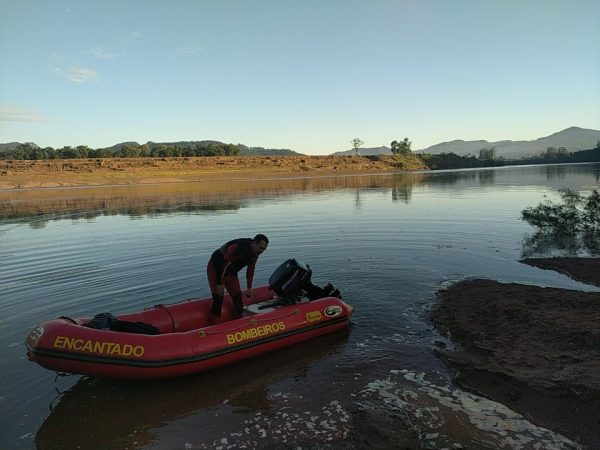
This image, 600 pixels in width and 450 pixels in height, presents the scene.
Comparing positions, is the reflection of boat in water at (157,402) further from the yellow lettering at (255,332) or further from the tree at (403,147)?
the tree at (403,147)

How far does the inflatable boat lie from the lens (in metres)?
6.45

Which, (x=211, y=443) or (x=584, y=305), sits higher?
(x=584, y=305)

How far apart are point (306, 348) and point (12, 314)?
7.16 metres

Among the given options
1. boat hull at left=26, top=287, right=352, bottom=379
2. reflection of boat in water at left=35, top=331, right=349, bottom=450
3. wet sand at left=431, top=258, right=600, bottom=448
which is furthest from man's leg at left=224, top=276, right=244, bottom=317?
wet sand at left=431, top=258, right=600, bottom=448

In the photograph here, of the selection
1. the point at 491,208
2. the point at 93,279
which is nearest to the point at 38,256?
the point at 93,279

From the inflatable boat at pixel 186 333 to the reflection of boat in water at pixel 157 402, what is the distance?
10.0 inches

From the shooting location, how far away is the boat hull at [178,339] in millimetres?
6426

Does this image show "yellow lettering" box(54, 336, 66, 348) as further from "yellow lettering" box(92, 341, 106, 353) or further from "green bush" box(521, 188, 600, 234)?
"green bush" box(521, 188, 600, 234)

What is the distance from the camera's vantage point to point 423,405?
19.2ft

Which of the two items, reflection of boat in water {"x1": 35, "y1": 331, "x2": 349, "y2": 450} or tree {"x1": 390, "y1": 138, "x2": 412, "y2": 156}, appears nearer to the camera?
reflection of boat in water {"x1": 35, "y1": 331, "x2": 349, "y2": 450}

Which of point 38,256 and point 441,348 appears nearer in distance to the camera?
point 441,348

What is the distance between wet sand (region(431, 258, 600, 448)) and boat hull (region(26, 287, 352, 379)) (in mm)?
2554

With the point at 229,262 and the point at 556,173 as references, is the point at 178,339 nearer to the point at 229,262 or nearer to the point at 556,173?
the point at 229,262

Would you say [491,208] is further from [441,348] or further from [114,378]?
[114,378]
